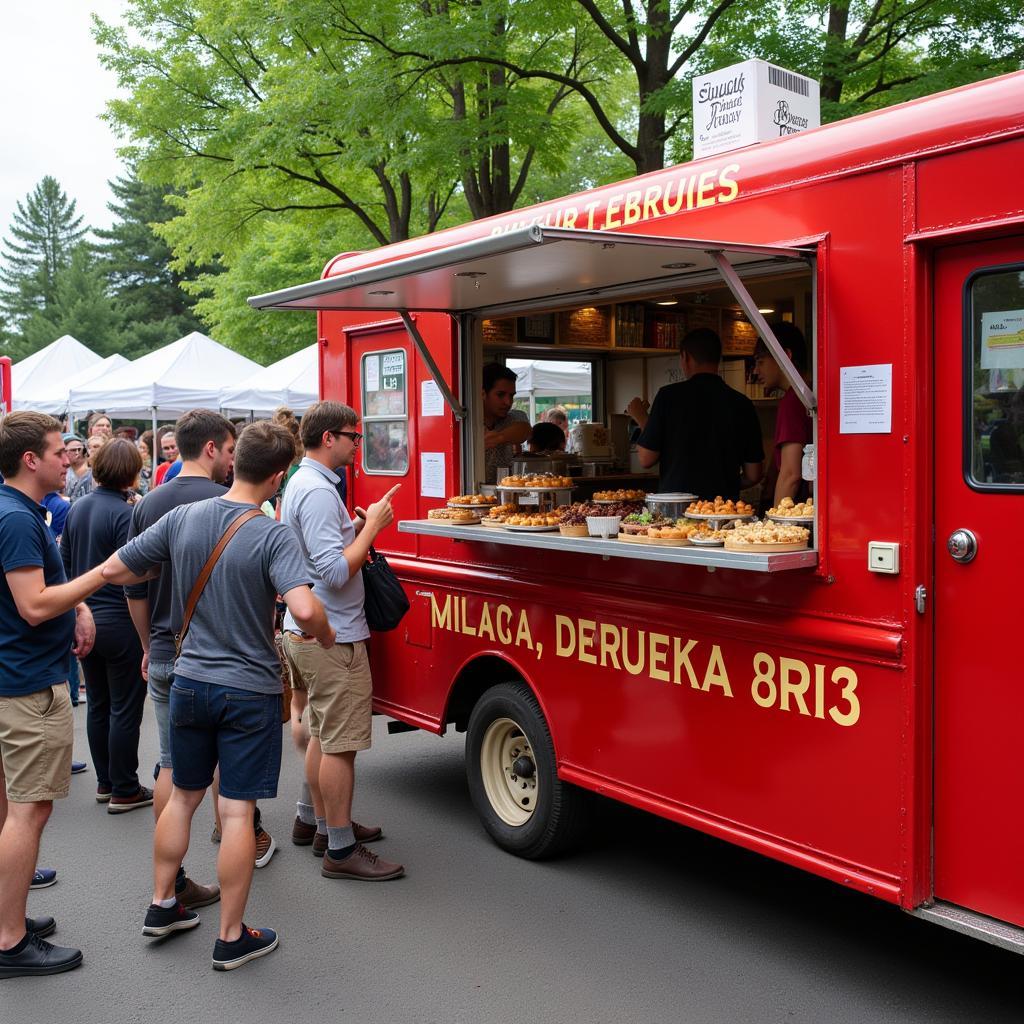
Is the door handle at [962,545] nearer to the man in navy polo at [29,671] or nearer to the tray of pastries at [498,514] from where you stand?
the tray of pastries at [498,514]

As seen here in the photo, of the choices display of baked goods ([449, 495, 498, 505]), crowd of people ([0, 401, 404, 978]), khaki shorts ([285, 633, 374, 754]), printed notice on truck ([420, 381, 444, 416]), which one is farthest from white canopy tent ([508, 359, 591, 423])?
crowd of people ([0, 401, 404, 978])

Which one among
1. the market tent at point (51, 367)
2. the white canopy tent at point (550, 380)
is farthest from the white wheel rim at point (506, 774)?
the market tent at point (51, 367)

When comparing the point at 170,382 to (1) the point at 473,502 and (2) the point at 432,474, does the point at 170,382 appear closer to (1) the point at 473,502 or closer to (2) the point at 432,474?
(2) the point at 432,474

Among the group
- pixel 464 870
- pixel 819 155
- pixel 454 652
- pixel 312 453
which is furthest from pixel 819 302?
pixel 464 870

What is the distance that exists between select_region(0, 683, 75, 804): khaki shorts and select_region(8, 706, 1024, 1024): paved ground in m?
0.74

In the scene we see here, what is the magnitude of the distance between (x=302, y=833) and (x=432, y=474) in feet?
6.63

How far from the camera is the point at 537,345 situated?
7.15m

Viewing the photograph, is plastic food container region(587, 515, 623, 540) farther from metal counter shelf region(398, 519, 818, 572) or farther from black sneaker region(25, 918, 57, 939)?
black sneaker region(25, 918, 57, 939)

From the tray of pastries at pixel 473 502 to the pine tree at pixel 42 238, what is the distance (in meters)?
65.8

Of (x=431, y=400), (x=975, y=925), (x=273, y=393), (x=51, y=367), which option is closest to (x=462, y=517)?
(x=431, y=400)

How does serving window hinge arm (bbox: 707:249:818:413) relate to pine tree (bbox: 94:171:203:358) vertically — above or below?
below

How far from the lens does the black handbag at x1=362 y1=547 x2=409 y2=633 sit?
515 centimetres

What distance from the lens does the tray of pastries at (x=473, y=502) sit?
542 centimetres

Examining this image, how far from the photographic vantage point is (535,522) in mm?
4871
